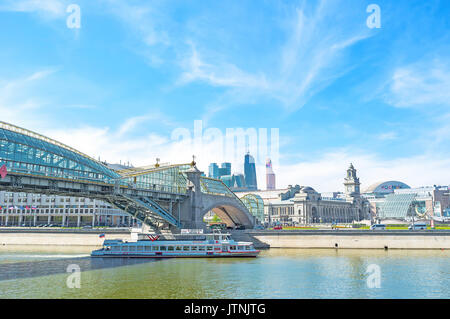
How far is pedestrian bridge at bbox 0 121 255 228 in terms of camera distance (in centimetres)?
5512

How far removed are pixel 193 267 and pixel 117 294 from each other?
1955cm

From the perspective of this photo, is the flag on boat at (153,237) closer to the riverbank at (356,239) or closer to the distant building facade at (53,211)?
the riverbank at (356,239)

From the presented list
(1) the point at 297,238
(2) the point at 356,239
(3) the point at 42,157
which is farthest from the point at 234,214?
(3) the point at 42,157

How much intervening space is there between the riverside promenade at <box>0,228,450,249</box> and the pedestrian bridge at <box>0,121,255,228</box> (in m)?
12.3

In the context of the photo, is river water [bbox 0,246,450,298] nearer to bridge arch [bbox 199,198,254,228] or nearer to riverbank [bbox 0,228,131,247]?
riverbank [bbox 0,228,131,247]

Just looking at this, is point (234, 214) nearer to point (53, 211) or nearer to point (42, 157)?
point (42, 157)

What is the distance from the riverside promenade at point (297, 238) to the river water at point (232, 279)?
17.3 metres

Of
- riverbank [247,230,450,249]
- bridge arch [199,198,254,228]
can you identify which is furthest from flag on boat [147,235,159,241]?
bridge arch [199,198,254,228]

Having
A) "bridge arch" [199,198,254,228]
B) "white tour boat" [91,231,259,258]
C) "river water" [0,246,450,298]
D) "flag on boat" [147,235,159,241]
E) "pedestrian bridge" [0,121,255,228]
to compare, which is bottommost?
"river water" [0,246,450,298]

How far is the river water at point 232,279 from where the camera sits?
3456 centimetres

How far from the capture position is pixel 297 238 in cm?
8412

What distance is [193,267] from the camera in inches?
2088

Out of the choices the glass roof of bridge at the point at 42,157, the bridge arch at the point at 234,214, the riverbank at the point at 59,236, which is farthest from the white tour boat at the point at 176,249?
the bridge arch at the point at 234,214
